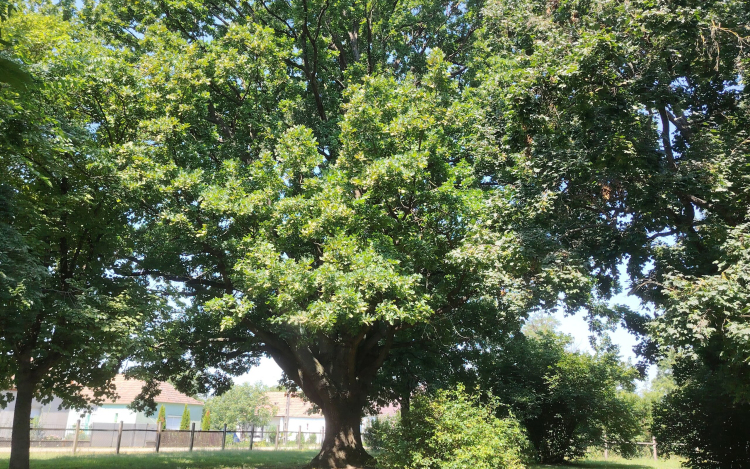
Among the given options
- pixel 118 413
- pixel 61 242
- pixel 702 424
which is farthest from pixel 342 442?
pixel 118 413

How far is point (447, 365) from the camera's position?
17750mm

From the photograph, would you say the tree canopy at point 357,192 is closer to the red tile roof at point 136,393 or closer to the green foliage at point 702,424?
the green foliage at point 702,424

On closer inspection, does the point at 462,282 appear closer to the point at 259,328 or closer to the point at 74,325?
the point at 259,328

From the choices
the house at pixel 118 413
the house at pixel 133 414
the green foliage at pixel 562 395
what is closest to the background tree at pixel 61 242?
the green foliage at pixel 562 395

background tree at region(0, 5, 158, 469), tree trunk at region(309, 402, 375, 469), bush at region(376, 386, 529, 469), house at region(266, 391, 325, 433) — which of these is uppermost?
background tree at region(0, 5, 158, 469)

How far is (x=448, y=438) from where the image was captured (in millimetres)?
9680

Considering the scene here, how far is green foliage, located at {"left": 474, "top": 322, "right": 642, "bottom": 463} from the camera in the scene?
17.6 meters

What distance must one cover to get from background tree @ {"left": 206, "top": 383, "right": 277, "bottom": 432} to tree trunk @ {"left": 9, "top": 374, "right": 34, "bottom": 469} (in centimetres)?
4927

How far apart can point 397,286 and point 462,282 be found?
117 inches

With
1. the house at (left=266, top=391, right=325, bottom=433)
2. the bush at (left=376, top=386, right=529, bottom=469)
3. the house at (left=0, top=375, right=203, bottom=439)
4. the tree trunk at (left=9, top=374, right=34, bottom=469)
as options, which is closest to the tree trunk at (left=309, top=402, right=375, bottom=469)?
the bush at (left=376, top=386, right=529, bottom=469)

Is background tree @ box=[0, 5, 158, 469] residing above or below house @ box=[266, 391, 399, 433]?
above

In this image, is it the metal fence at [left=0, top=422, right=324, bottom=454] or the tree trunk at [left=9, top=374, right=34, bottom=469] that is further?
the metal fence at [left=0, top=422, right=324, bottom=454]

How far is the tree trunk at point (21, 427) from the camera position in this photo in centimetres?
1109

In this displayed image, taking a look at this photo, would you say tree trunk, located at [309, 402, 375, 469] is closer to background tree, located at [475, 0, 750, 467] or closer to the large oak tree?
the large oak tree
